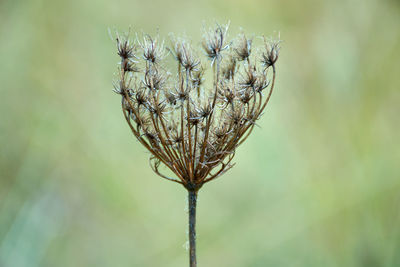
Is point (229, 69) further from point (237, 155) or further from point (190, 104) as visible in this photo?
point (237, 155)

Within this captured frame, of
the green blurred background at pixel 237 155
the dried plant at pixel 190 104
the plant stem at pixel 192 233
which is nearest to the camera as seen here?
the plant stem at pixel 192 233

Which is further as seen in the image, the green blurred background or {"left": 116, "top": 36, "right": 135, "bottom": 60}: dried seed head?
the green blurred background

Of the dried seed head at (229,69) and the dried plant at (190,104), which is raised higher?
the dried seed head at (229,69)

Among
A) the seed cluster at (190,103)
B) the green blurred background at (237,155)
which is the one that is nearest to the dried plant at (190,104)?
the seed cluster at (190,103)

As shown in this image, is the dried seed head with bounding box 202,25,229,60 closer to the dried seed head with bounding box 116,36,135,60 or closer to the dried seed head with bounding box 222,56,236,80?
the dried seed head with bounding box 222,56,236,80

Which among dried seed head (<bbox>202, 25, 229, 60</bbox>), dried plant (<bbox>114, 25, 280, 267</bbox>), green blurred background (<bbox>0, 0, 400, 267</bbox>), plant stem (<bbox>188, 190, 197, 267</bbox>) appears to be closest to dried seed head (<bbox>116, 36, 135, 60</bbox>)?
dried plant (<bbox>114, 25, 280, 267</bbox>)

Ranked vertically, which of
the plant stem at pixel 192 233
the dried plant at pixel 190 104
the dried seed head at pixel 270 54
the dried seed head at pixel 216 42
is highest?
the dried seed head at pixel 216 42

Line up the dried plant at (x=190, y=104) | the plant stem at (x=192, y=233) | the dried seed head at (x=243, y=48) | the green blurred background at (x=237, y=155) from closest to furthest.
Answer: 1. the plant stem at (x=192, y=233)
2. the dried plant at (x=190, y=104)
3. the dried seed head at (x=243, y=48)
4. the green blurred background at (x=237, y=155)

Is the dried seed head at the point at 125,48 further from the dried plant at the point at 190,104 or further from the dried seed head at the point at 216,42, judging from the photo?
the dried seed head at the point at 216,42
